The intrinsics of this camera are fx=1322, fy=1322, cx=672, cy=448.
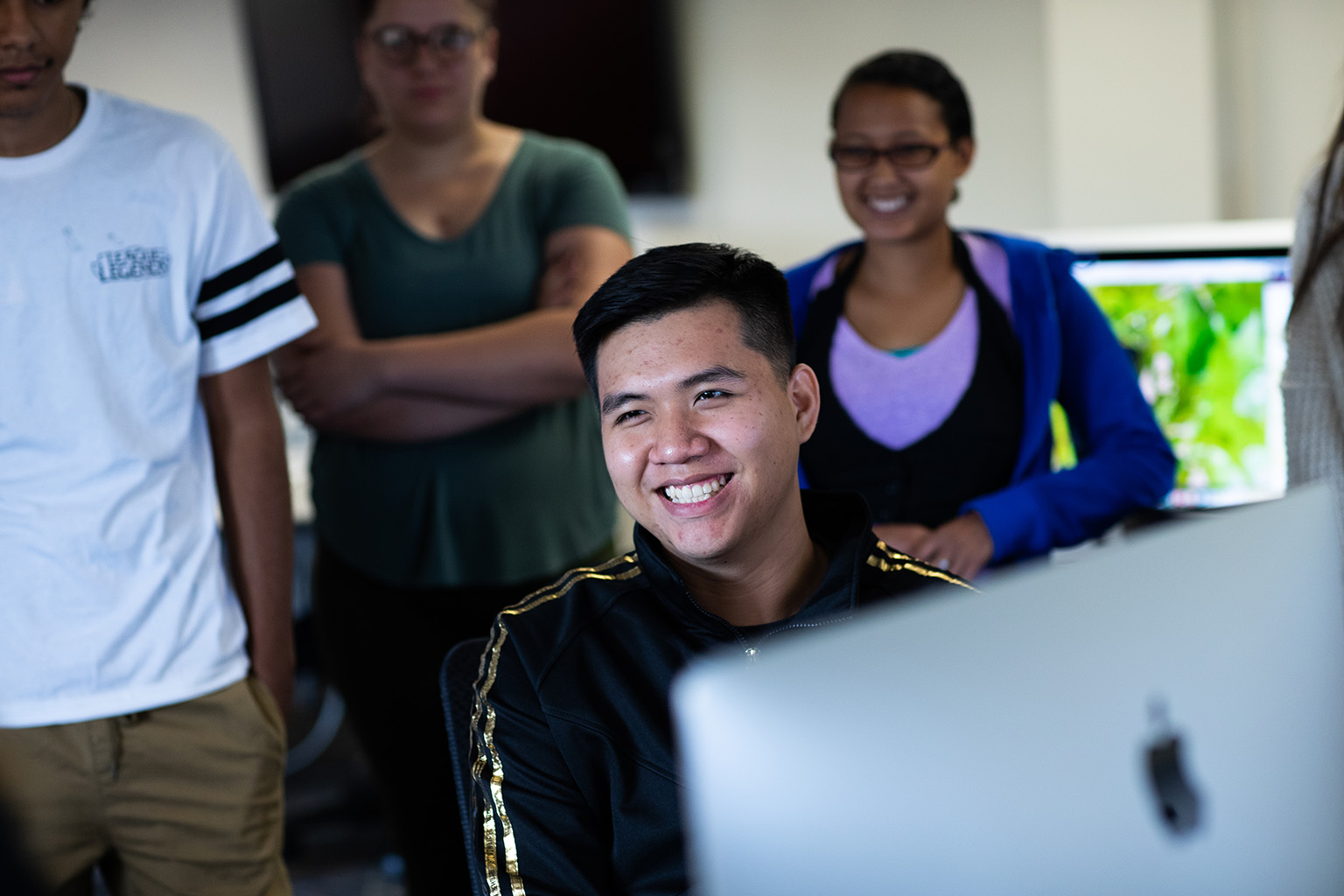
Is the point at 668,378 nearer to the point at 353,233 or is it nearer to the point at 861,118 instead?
the point at 861,118

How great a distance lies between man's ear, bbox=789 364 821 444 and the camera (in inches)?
58.3

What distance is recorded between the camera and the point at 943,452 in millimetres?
1906

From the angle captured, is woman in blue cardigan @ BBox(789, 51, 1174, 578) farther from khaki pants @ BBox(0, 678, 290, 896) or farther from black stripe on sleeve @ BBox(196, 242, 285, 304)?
khaki pants @ BBox(0, 678, 290, 896)

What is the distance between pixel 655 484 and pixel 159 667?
2.22ft

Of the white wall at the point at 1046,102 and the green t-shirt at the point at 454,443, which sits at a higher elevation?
the white wall at the point at 1046,102

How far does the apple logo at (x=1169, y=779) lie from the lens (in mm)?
681

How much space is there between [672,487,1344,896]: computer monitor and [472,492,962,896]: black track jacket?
1.84 feet

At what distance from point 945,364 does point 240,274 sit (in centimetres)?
99

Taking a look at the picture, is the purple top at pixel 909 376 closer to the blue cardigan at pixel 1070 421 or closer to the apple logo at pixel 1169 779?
the blue cardigan at pixel 1070 421

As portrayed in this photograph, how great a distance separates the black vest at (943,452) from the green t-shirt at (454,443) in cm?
44

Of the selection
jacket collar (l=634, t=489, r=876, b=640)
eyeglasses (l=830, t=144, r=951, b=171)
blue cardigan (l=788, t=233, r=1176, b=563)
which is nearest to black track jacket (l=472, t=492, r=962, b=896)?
jacket collar (l=634, t=489, r=876, b=640)

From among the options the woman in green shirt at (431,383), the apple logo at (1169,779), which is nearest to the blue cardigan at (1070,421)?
the woman in green shirt at (431,383)

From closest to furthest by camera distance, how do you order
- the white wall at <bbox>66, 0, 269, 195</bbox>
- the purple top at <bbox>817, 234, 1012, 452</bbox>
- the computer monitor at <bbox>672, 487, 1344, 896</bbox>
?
1. the computer monitor at <bbox>672, 487, 1344, 896</bbox>
2. the purple top at <bbox>817, 234, 1012, 452</bbox>
3. the white wall at <bbox>66, 0, 269, 195</bbox>

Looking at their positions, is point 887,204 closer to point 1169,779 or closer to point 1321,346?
point 1321,346
